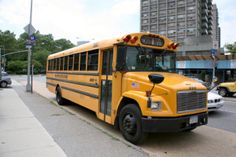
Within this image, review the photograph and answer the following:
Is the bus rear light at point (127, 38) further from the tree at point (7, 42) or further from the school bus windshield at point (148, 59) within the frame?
the tree at point (7, 42)

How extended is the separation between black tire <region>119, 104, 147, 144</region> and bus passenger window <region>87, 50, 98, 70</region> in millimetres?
1914

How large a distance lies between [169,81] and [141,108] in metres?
0.91

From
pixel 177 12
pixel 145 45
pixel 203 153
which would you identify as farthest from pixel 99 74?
pixel 177 12

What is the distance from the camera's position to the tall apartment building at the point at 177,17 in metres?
87.2

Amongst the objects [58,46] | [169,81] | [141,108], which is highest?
[58,46]

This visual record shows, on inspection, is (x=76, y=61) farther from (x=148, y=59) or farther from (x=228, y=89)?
(x=228, y=89)

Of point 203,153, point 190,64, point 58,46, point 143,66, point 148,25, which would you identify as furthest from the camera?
point 58,46

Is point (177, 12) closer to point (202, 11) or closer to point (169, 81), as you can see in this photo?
point (202, 11)

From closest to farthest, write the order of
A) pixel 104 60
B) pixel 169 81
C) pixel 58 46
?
pixel 169 81
pixel 104 60
pixel 58 46

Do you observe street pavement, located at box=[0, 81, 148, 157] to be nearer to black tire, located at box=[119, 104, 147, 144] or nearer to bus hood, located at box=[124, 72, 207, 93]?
black tire, located at box=[119, 104, 147, 144]

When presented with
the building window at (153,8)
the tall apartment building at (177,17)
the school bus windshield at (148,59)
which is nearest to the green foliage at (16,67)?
the tall apartment building at (177,17)

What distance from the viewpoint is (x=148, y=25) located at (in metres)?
99.3

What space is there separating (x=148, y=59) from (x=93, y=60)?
1.86 meters

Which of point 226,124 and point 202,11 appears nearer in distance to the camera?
point 226,124
